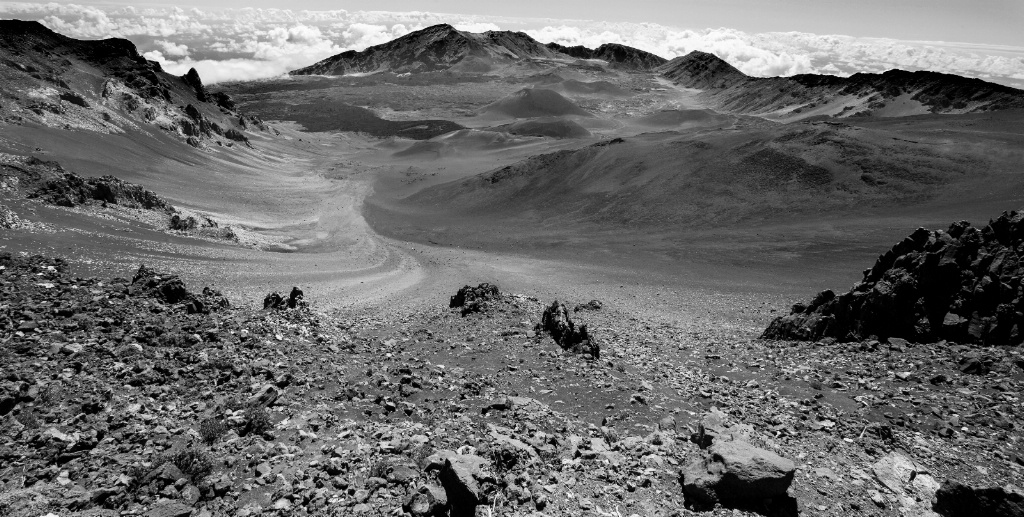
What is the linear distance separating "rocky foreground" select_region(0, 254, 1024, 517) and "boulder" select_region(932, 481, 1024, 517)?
0.02 metres

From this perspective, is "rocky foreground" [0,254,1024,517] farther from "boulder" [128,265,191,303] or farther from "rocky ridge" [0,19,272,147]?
"rocky ridge" [0,19,272,147]

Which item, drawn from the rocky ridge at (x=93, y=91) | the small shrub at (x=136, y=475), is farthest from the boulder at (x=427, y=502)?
the rocky ridge at (x=93, y=91)

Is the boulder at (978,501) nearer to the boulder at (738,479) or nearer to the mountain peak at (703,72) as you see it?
the boulder at (738,479)

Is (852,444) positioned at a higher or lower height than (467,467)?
lower

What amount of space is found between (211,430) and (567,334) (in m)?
7.91

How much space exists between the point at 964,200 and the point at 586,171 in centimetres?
2693

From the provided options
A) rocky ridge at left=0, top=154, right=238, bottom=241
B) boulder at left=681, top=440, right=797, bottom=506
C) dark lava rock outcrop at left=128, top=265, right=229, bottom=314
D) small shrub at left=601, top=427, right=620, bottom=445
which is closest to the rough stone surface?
boulder at left=681, top=440, right=797, bottom=506

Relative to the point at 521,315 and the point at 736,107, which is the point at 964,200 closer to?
the point at 521,315

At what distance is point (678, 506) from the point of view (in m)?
6.34

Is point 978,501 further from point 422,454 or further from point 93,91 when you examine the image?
point 93,91

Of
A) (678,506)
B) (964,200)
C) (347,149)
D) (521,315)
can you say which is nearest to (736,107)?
(347,149)

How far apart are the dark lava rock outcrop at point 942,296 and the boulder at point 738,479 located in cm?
837

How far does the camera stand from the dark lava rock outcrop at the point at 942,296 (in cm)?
1152

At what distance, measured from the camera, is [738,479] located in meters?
6.24
